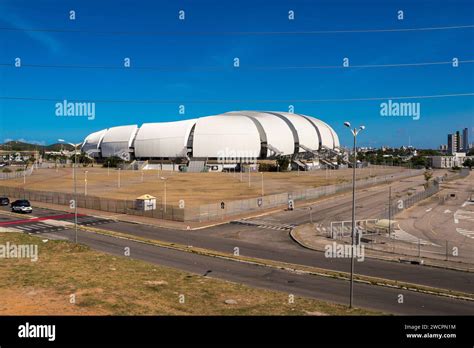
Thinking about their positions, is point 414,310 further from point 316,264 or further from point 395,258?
point 395,258

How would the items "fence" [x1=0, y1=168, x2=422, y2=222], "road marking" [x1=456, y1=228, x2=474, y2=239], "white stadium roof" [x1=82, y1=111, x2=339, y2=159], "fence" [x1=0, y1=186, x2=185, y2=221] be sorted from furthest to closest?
"white stadium roof" [x1=82, y1=111, x2=339, y2=159]
"fence" [x1=0, y1=186, x2=185, y2=221]
"fence" [x1=0, y1=168, x2=422, y2=222]
"road marking" [x1=456, y1=228, x2=474, y2=239]

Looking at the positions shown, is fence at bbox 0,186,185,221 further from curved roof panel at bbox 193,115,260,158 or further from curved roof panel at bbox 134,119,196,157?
curved roof panel at bbox 134,119,196,157

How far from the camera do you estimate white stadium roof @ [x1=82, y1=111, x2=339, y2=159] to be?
166 m

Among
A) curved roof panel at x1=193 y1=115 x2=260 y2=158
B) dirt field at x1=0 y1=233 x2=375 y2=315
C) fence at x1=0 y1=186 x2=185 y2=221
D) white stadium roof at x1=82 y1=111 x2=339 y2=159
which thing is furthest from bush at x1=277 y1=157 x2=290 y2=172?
dirt field at x1=0 y1=233 x2=375 y2=315

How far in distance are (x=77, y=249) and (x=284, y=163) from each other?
401 ft

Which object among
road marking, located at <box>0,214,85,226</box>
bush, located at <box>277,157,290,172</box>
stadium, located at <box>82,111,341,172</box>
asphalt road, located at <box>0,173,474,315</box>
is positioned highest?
stadium, located at <box>82,111,341,172</box>

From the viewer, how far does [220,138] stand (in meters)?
166

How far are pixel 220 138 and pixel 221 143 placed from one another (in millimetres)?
2253

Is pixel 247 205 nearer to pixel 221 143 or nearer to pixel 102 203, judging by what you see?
pixel 102 203

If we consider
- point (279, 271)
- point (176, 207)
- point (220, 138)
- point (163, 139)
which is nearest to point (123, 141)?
point (163, 139)

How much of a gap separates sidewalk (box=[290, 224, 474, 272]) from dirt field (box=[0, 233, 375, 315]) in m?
13.2
